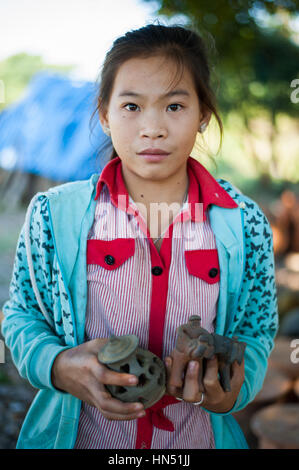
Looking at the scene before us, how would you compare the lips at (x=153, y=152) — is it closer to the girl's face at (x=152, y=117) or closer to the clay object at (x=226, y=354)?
the girl's face at (x=152, y=117)

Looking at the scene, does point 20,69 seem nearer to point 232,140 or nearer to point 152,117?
point 232,140

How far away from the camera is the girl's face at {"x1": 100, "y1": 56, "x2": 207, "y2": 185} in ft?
4.64

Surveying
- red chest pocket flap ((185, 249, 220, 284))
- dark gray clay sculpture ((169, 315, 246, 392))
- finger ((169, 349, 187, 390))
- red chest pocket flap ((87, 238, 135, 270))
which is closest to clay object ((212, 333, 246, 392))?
dark gray clay sculpture ((169, 315, 246, 392))

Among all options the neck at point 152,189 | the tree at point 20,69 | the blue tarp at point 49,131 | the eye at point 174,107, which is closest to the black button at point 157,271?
the neck at point 152,189

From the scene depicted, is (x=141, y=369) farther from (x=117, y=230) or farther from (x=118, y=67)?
(x=118, y=67)

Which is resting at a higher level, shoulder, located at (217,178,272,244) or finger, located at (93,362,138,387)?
shoulder, located at (217,178,272,244)

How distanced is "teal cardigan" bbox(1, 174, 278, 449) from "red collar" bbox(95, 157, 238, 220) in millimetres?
30

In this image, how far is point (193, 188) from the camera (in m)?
1.62

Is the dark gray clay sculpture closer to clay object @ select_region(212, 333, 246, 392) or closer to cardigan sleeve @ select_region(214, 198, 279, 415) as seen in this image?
clay object @ select_region(212, 333, 246, 392)

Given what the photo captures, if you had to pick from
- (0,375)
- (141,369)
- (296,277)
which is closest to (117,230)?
(141,369)

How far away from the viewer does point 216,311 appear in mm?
1536

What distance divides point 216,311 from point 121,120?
28.2 inches

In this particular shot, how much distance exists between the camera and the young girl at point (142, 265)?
1.42 meters

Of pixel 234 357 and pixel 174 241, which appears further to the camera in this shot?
pixel 174 241
